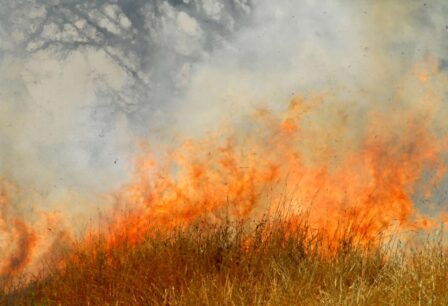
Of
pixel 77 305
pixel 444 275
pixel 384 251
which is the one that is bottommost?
pixel 77 305

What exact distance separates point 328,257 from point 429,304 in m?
4.32

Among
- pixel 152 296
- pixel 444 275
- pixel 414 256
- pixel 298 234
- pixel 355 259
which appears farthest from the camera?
pixel 298 234

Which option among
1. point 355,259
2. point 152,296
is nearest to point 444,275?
point 355,259

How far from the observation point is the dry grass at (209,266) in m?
8.80

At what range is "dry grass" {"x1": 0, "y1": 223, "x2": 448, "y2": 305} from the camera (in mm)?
8797

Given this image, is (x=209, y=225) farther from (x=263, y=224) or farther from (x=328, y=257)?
(x=328, y=257)

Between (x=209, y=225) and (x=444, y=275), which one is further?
(x=209, y=225)

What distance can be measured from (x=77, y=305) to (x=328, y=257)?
418 cm

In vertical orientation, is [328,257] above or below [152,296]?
above

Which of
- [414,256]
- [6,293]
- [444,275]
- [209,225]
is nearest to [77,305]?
[209,225]

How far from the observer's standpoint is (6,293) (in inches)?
528

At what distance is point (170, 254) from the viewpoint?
34.4 ft

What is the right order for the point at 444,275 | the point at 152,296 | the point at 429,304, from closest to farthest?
the point at 429,304 < the point at 444,275 < the point at 152,296

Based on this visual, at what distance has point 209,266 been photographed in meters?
10.8
